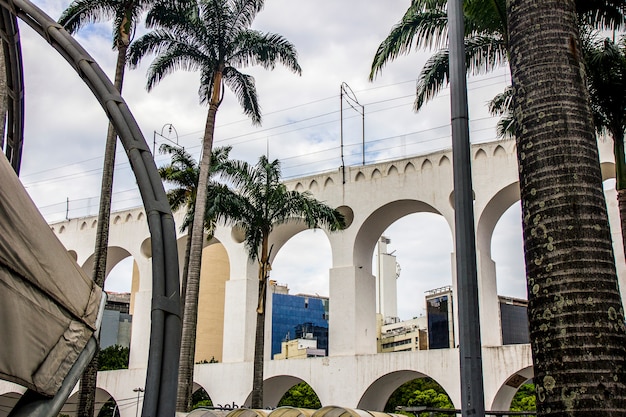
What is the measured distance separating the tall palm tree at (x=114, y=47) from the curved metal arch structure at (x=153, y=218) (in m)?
11.3

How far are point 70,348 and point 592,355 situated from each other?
12.5 ft

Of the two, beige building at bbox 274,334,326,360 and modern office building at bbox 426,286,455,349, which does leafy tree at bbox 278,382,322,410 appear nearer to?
beige building at bbox 274,334,326,360

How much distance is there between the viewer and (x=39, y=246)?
466 centimetres

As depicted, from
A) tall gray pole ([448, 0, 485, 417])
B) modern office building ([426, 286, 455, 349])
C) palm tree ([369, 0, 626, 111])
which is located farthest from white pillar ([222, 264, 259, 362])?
modern office building ([426, 286, 455, 349])

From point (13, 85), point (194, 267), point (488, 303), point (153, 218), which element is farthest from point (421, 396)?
point (153, 218)

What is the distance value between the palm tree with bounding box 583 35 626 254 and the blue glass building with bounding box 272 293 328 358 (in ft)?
185

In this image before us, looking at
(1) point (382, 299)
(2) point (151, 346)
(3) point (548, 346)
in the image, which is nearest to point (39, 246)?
(2) point (151, 346)

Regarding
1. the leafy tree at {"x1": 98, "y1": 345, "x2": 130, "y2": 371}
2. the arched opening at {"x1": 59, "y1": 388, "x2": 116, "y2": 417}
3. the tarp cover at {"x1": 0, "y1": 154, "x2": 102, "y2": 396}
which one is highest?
the leafy tree at {"x1": 98, "y1": 345, "x2": 130, "y2": 371}

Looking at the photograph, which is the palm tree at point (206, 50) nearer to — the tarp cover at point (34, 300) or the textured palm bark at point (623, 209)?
the textured palm bark at point (623, 209)

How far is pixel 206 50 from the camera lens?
22031 mm

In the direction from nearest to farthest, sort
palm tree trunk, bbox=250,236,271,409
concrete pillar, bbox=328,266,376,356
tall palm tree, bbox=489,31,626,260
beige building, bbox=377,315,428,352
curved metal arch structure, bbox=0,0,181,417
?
curved metal arch structure, bbox=0,0,181,417 → tall palm tree, bbox=489,31,626,260 → palm tree trunk, bbox=250,236,271,409 → concrete pillar, bbox=328,266,376,356 → beige building, bbox=377,315,428,352

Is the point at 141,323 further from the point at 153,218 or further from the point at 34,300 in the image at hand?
the point at 34,300

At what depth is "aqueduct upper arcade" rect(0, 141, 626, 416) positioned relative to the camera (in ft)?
75.4

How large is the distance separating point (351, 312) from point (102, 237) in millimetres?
10964
